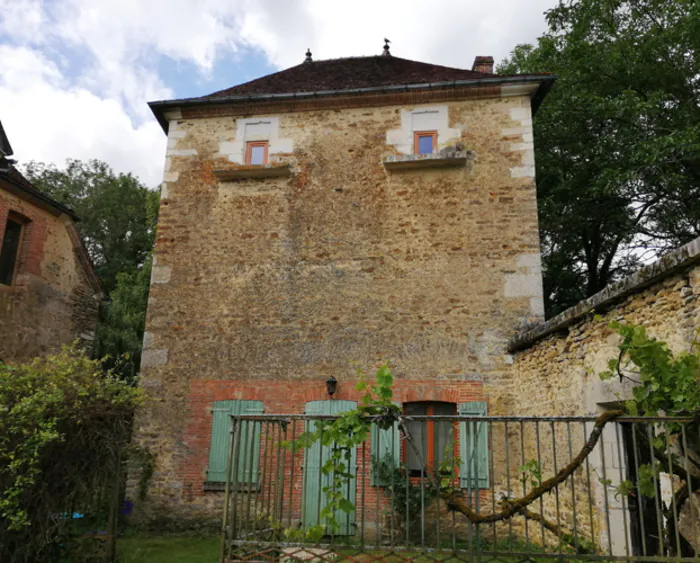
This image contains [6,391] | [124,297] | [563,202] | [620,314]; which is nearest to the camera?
[620,314]

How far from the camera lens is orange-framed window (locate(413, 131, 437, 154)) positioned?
31.0ft

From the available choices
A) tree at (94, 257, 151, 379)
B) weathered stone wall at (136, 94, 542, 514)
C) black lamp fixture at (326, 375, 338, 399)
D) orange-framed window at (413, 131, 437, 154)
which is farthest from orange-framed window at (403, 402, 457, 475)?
tree at (94, 257, 151, 379)

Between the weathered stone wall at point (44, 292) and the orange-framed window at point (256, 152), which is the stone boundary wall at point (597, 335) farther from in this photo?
the weathered stone wall at point (44, 292)

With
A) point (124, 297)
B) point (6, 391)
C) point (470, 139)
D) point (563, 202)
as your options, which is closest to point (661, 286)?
point (470, 139)

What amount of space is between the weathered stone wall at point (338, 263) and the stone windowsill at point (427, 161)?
0.13 metres

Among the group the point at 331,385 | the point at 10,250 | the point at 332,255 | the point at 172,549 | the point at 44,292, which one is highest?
the point at 10,250

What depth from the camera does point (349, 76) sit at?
1073 cm

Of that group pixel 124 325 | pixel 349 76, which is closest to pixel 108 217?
pixel 124 325

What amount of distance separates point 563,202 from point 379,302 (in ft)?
21.0

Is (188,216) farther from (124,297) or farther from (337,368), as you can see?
(124,297)

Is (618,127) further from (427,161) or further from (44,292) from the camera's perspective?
(44,292)

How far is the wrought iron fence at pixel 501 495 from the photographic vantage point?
3.84 metres

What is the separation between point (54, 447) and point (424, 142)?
703cm

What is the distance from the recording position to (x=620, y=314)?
17.5 ft
